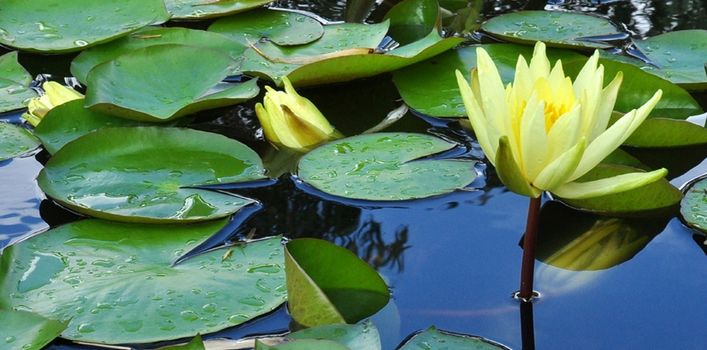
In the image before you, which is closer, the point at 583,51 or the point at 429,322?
the point at 429,322

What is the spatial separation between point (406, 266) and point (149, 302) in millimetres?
426

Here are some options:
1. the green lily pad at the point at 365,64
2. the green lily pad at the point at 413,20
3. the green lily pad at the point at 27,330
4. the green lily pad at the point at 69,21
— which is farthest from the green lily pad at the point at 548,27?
the green lily pad at the point at 27,330

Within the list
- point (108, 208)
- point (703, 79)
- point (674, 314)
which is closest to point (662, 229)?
point (674, 314)

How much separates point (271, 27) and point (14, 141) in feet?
2.68

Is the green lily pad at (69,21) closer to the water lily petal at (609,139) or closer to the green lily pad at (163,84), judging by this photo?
the green lily pad at (163,84)

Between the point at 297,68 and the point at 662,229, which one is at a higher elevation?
the point at 297,68

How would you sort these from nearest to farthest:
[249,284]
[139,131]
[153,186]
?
[249,284], [153,186], [139,131]

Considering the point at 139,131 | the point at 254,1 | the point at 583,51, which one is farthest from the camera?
the point at 254,1

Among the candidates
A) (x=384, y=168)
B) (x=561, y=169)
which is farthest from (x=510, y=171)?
(x=384, y=168)

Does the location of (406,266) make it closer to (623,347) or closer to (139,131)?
(623,347)

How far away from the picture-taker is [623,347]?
4.37 ft

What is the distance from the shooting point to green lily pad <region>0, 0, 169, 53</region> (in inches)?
95.0

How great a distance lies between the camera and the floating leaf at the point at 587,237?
1.58m

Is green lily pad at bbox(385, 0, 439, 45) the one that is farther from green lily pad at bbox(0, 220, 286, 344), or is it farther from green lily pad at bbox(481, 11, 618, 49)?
green lily pad at bbox(0, 220, 286, 344)
